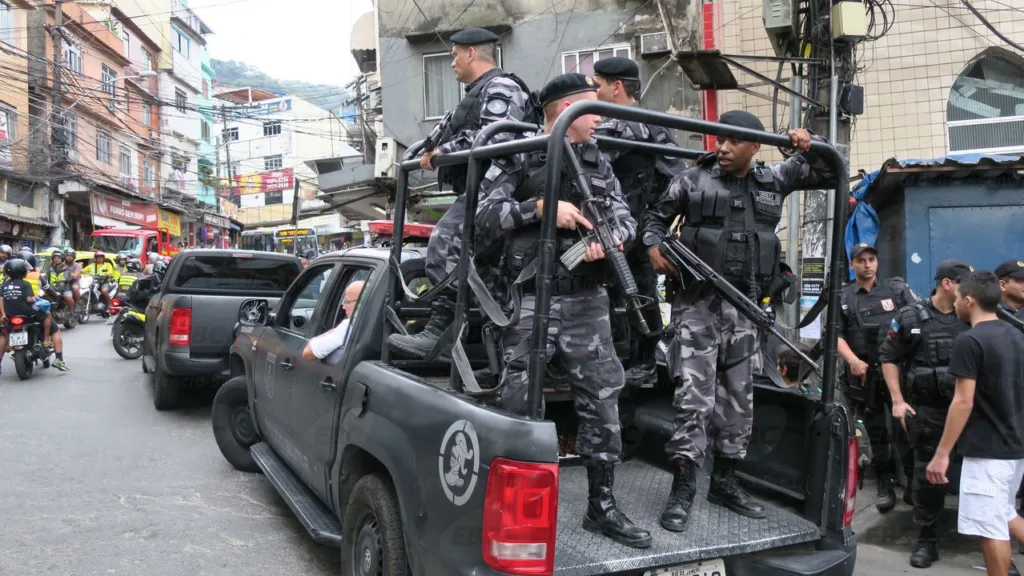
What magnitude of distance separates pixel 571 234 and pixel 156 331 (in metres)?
6.54

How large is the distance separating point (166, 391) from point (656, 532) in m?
6.35

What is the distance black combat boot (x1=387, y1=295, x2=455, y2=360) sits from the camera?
3.15m

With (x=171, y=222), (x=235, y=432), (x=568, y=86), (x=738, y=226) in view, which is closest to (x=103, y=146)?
(x=171, y=222)

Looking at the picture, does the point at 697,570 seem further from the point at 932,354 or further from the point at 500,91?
the point at 932,354

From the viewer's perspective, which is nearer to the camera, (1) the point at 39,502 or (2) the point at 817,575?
(2) the point at 817,575

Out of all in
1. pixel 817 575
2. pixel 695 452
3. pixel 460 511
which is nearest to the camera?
pixel 460 511

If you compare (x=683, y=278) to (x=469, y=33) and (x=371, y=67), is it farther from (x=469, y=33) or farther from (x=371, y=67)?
(x=371, y=67)

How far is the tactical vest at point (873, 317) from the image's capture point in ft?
16.8

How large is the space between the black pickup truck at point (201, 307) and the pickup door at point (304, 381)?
2.67 m

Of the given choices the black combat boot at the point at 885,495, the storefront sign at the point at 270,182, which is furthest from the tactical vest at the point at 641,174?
the storefront sign at the point at 270,182

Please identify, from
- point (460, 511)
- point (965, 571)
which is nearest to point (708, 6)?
point (965, 571)

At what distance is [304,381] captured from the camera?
12.8 ft

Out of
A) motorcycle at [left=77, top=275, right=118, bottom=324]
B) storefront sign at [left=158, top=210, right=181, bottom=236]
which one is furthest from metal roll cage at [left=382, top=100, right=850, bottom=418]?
storefront sign at [left=158, top=210, right=181, bottom=236]

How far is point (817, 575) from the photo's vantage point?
2.65 m
